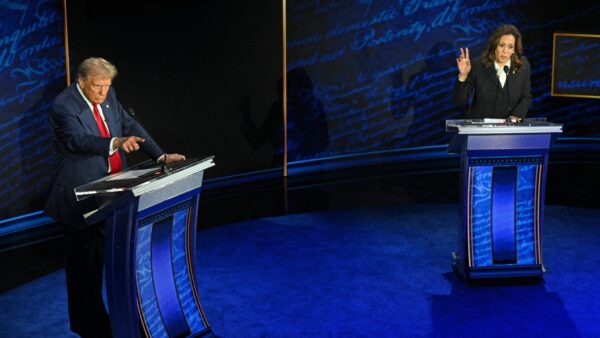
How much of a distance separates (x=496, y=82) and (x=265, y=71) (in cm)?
294

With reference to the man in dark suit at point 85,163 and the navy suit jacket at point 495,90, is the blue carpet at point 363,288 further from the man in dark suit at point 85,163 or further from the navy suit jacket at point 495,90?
the navy suit jacket at point 495,90

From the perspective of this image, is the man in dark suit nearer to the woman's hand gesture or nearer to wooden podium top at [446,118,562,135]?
wooden podium top at [446,118,562,135]

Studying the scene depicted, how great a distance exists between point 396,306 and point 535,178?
113 centimetres

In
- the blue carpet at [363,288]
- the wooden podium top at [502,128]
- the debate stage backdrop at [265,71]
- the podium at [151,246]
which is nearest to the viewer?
the podium at [151,246]

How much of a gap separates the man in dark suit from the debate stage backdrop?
210 centimetres

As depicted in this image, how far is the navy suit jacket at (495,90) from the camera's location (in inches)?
Result: 189

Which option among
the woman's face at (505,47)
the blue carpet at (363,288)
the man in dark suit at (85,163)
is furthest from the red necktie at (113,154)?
the woman's face at (505,47)

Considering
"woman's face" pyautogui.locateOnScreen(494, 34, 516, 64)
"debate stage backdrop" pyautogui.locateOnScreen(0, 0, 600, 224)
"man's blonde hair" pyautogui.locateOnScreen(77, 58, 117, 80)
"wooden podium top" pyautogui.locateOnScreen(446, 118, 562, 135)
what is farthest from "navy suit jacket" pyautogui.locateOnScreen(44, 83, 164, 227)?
"woman's face" pyautogui.locateOnScreen(494, 34, 516, 64)

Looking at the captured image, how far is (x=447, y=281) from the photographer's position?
4.61 m

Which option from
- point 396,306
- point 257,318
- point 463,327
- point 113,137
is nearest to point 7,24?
point 113,137

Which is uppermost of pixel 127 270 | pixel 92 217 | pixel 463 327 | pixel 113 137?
pixel 113 137

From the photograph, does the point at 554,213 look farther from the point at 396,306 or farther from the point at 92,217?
the point at 92,217

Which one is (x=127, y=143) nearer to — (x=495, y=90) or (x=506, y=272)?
(x=506, y=272)

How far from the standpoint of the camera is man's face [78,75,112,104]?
336 centimetres
